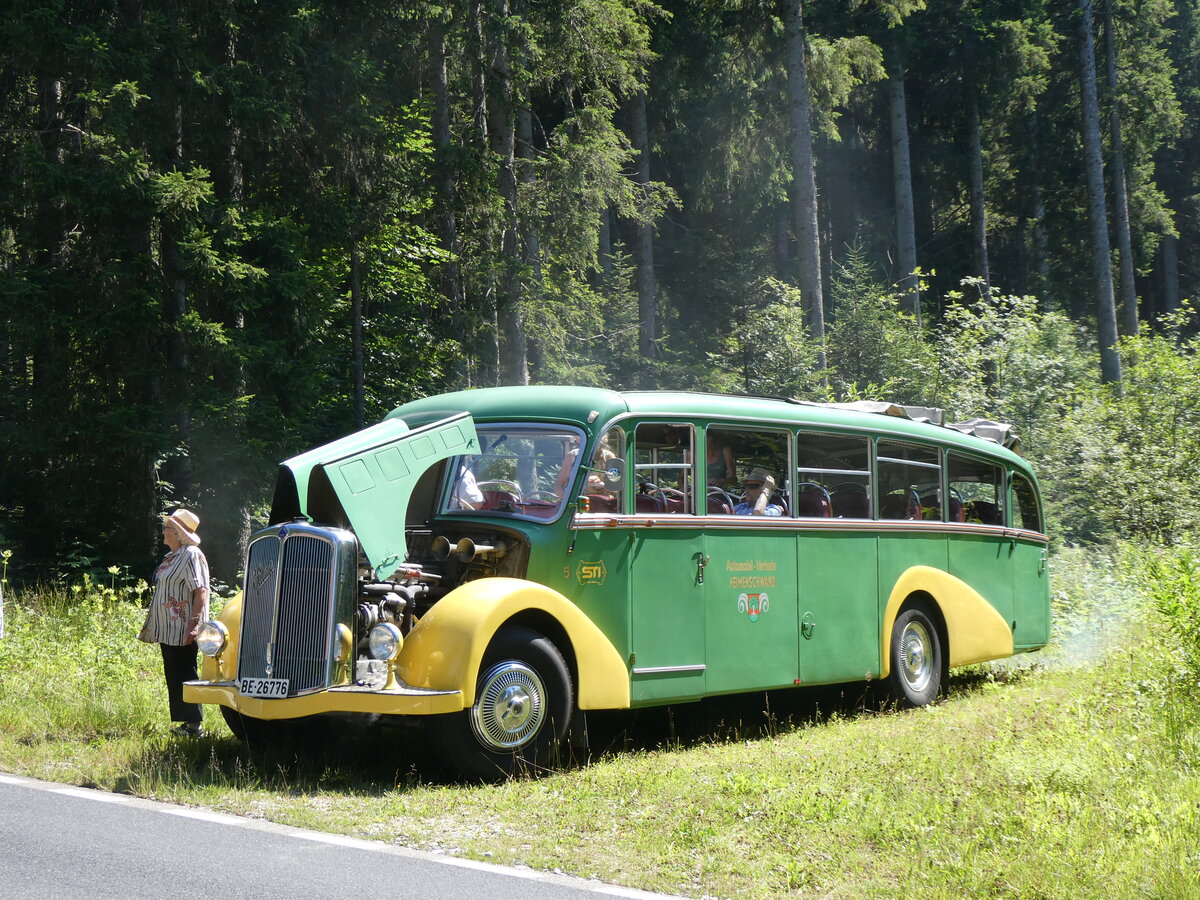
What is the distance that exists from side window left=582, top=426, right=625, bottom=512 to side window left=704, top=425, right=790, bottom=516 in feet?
2.89

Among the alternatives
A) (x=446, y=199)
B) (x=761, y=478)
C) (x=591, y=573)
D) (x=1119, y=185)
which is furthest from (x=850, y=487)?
(x=1119, y=185)

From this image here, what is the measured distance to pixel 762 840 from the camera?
6.70 metres

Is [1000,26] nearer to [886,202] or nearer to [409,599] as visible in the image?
[886,202]

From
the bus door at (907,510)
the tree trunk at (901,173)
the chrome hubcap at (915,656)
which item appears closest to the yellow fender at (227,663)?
the bus door at (907,510)

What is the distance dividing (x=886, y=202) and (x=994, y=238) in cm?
548

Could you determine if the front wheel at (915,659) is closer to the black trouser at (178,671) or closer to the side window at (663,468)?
the side window at (663,468)

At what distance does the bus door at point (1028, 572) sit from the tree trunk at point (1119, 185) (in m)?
27.8

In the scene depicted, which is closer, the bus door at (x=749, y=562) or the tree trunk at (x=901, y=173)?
the bus door at (x=749, y=562)

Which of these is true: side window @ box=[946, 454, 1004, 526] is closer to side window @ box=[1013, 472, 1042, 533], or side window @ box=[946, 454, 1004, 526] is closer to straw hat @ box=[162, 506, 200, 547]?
side window @ box=[1013, 472, 1042, 533]

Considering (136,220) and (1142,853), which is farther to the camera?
(136,220)

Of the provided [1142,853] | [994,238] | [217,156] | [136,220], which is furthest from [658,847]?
[994,238]

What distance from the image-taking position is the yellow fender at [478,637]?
26.0ft

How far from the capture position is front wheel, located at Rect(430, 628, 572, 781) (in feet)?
26.5

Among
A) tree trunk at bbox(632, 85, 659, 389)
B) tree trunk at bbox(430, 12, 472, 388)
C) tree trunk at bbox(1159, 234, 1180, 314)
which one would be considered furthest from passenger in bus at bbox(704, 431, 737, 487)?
tree trunk at bbox(1159, 234, 1180, 314)
